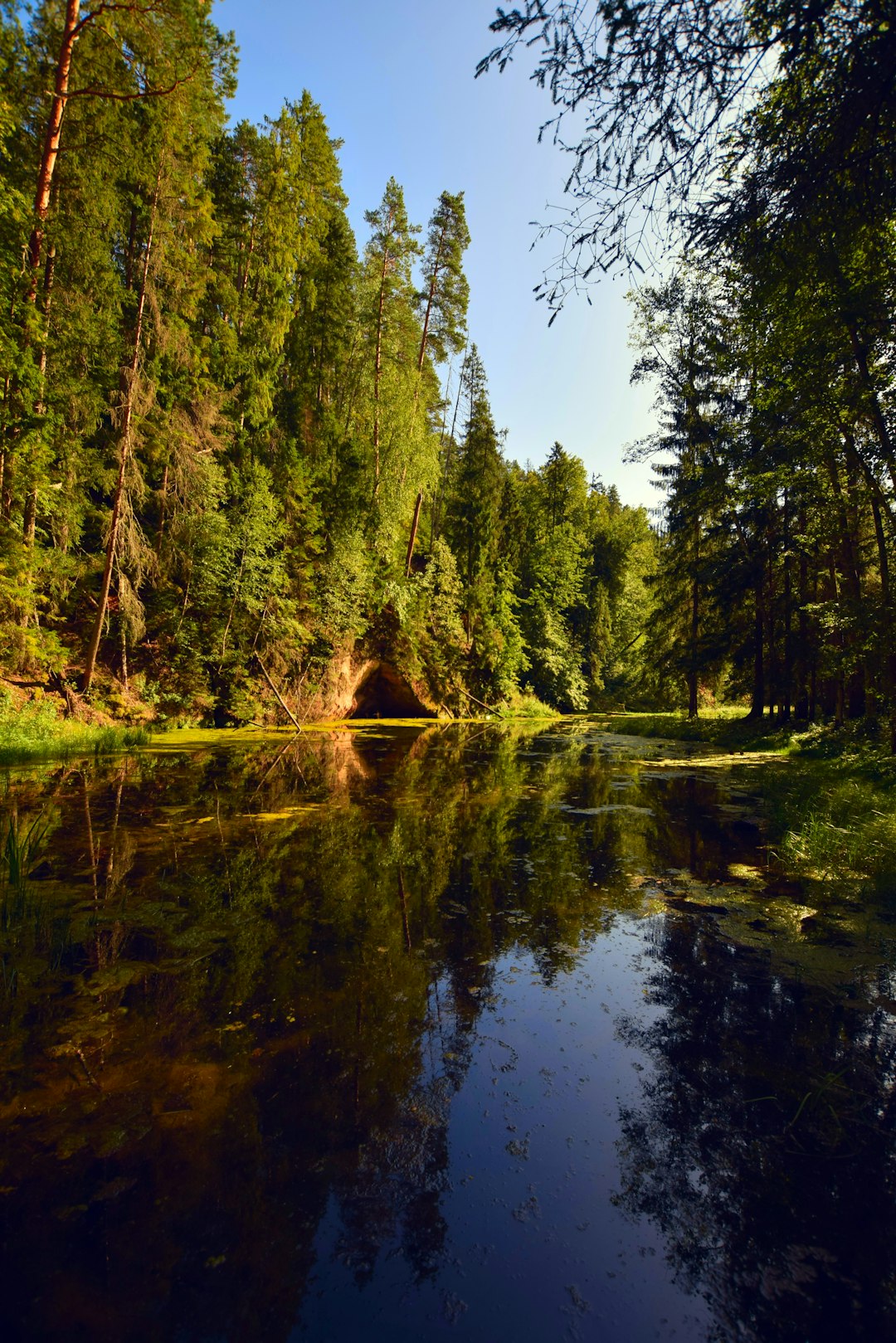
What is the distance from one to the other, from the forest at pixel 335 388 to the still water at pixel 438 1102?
4.88 meters

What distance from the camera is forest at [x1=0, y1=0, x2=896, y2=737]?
3729 mm

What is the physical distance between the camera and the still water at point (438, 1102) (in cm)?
174

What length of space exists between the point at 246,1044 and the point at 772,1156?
2.46 metres

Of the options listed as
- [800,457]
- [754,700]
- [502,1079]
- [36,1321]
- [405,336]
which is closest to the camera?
[36,1321]

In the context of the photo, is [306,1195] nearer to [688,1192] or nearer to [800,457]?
[688,1192]

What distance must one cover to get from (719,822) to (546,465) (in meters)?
41.0

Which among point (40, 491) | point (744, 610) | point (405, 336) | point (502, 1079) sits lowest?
point (502, 1079)

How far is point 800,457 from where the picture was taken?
10547 mm

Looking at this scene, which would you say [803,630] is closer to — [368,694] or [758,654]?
[758,654]

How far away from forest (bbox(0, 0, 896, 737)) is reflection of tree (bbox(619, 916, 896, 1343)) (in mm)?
4847

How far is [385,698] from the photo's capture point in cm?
2720

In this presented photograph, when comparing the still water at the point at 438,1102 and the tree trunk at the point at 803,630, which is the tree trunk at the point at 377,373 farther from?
the still water at the point at 438,1102

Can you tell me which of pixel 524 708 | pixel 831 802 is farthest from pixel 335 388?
pixel 831 802

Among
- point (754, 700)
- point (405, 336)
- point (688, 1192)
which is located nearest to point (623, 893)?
point (688, 1192)
